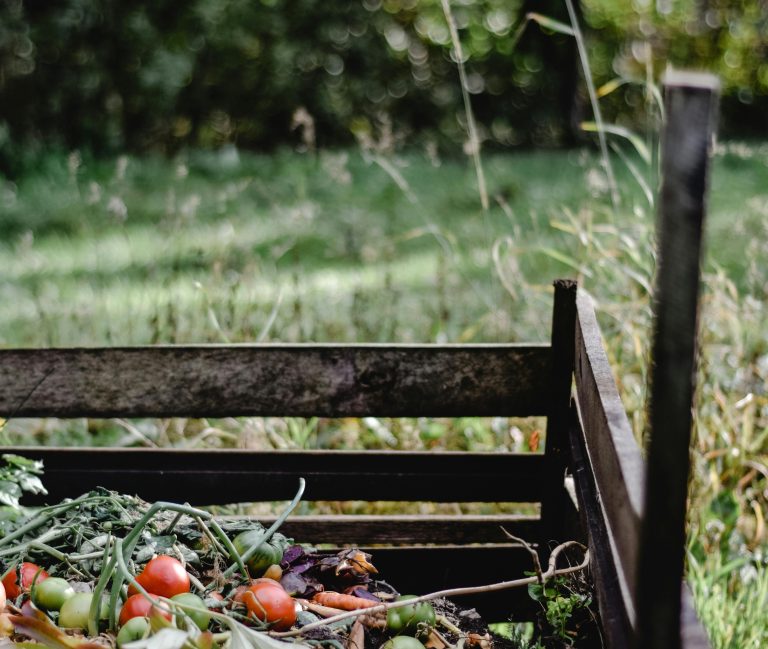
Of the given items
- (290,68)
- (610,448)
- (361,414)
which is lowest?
(361,414)

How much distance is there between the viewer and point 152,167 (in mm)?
8117

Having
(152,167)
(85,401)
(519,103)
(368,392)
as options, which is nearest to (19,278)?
(152,167)

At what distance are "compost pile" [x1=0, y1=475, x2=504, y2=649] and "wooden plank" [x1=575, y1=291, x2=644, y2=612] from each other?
16.1 inches

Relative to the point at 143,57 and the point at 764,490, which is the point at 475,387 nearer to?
the point at 764,490

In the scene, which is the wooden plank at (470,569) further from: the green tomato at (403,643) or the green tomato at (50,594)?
the green tomato at (50,594)

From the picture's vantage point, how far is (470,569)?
7.20ft

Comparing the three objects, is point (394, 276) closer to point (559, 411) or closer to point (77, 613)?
point (559, 411)

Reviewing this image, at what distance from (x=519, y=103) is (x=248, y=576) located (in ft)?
30.8

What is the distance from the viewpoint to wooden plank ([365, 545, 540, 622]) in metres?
2.18

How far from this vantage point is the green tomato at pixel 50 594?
4.86 feet

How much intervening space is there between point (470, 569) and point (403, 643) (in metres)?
0.79

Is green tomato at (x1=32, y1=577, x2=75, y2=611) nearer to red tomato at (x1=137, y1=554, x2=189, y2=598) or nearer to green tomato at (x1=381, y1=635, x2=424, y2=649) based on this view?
red tomato at (x1=137, y1=554, x2=189, y2=598)

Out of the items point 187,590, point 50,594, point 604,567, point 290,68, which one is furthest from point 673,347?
point 290,68

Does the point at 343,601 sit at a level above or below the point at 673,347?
below
